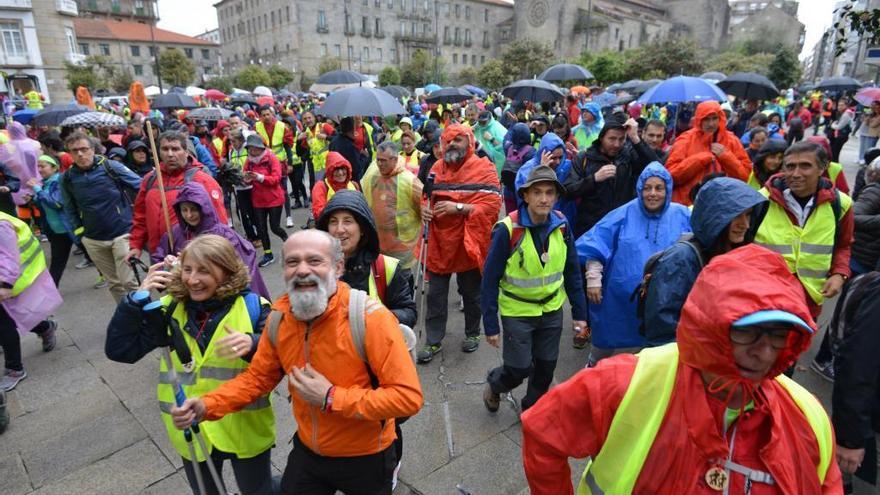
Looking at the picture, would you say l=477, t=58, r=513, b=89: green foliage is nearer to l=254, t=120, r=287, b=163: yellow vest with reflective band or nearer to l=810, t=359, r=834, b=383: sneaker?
l=254, t=120, r=287, b=163: yellow vest with reflective band

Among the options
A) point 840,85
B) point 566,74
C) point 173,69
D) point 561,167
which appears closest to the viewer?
point 561,167

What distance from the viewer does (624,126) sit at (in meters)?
4.93

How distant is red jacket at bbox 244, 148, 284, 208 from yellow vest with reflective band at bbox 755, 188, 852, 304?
20.1 feet

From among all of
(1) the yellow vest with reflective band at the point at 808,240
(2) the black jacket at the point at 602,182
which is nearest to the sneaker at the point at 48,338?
(2) the black jacket at the point at 602,182

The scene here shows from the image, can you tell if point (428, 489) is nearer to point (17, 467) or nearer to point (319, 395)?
point (319, 395)

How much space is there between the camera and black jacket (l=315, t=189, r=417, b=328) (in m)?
2.76

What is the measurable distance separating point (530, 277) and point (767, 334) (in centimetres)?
219

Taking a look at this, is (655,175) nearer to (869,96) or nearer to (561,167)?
(561,167)

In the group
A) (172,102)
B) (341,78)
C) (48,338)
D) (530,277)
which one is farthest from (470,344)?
(172,102)

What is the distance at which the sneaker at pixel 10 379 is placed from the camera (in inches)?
176

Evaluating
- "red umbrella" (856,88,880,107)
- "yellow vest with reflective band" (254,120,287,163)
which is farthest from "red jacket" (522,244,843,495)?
"red umbrella" (856,88,880,107)

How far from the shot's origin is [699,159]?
5.26 metres

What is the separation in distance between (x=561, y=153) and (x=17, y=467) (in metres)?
5.58

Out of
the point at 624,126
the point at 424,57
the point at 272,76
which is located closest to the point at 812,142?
the point at 624,126
